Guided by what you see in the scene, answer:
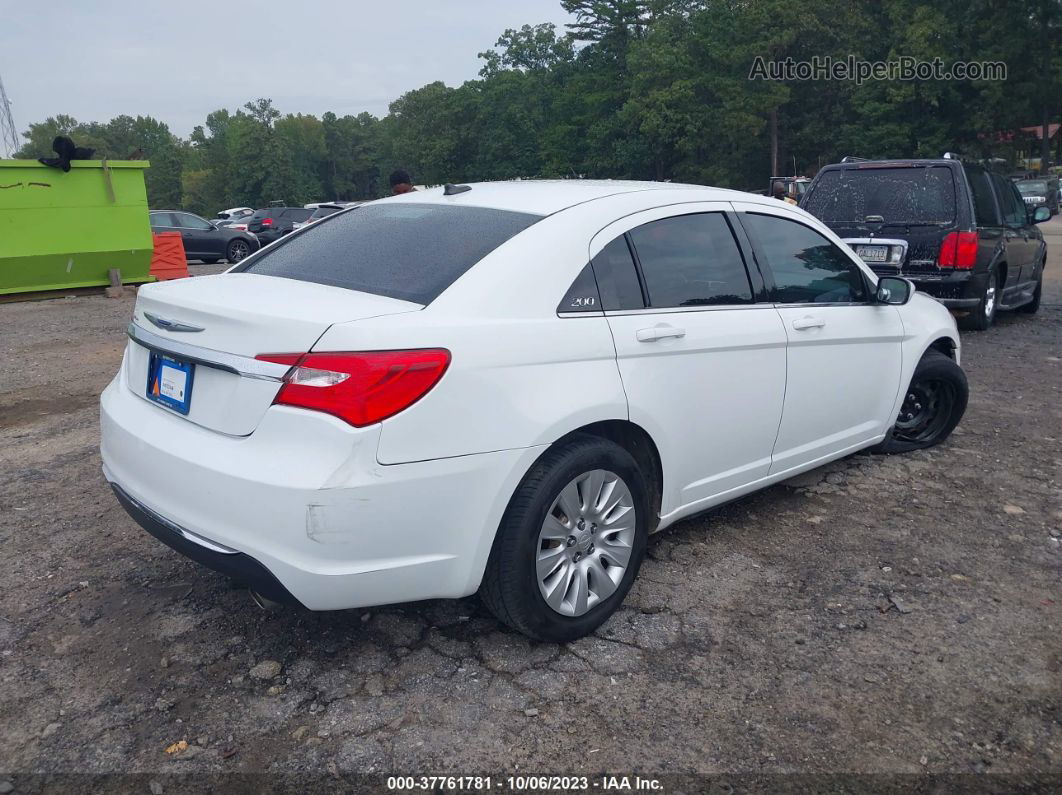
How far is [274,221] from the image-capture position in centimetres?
2873

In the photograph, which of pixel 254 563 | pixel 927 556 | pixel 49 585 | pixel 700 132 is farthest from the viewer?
pixel 700 132

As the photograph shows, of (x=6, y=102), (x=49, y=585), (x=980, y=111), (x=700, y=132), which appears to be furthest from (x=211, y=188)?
(x=49, y=585)

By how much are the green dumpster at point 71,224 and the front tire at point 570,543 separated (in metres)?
11.9

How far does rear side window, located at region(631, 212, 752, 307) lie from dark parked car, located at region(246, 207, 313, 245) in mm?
25670

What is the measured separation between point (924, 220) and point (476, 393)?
7386mm

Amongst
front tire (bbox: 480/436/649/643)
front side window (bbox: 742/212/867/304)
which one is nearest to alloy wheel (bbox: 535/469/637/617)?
front tire (bbox: 480/436/649/643)

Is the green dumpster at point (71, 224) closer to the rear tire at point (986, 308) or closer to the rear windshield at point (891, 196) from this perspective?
the rear windshield at point (891, 196)

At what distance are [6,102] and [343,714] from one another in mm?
65765

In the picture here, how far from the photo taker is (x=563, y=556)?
9.96ft

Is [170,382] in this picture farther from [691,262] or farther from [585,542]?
[691,262]

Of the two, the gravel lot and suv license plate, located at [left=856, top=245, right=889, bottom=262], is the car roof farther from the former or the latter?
suv license plate, located at [left=856, top=245, right=889, bottom=262]

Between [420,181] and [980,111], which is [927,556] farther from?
[420,181]

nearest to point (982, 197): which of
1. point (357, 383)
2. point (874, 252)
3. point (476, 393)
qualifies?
point (874, 252)

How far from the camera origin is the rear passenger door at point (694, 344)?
323cm
